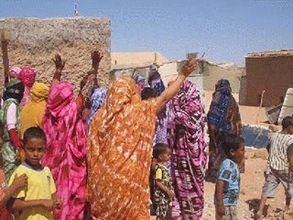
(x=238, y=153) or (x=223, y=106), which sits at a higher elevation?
(x=223, y=106)

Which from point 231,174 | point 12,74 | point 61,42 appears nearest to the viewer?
point 231,174

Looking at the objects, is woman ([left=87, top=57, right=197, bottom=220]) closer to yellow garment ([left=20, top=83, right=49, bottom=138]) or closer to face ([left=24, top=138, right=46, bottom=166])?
face ([left=24, top=138, right=46, bottom=166])

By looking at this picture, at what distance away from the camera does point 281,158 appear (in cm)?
581

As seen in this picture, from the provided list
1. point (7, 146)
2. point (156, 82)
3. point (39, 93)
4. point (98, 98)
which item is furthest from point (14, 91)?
point (156, 82)

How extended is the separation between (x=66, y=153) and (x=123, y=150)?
43.5 inches

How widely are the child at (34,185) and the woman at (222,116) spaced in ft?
14.5

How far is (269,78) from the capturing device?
2017 centimetres

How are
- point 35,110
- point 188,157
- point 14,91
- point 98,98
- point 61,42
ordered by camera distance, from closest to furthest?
point 35,110
point 14,91
point 188,157
point 98,98
point 61,42

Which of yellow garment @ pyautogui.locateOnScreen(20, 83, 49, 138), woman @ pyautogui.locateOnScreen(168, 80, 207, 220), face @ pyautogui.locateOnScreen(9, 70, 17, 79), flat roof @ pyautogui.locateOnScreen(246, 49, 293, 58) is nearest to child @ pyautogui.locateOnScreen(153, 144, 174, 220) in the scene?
woman @ pyautogui.locateOnScreen(168, 80, 207, 220)

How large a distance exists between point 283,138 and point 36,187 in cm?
370

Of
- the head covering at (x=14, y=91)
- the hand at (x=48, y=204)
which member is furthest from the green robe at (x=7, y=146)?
the hand at (x=48, y=204)

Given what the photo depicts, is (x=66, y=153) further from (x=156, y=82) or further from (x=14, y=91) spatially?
(x=156, y=82)

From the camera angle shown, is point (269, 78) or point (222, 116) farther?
point (269, 78)

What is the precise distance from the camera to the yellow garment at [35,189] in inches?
118
